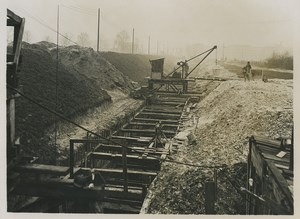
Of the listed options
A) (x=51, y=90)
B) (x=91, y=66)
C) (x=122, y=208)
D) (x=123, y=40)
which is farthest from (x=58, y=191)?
(x=123, y=40)

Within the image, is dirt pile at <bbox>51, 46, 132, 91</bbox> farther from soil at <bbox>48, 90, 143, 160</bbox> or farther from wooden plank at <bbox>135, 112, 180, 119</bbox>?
wooden plank at <bbox>135, 112, 180, 119</bbox>

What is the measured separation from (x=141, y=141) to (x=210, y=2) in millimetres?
5800

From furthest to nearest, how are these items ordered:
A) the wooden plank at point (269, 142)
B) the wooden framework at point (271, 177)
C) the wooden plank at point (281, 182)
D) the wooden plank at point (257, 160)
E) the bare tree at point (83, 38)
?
the bare tree at point (83, 38)
the wooden plank at point (269, 142)
the wooden plank at point (257, 160)
the wooden framework at point (271, 177)
the wooden plank at point (281, 182)

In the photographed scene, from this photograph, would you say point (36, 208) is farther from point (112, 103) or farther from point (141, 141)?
point (112, 103)

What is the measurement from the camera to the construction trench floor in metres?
6.50

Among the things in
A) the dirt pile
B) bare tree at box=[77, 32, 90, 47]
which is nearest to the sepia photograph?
the dirt pile

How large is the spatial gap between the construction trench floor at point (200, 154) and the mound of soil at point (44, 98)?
1.17 m

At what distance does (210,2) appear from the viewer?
225 inches

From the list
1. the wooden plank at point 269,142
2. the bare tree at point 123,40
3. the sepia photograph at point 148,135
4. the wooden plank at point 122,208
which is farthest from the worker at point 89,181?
the bare tree at point 123,40

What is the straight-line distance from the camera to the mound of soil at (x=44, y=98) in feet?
28.2

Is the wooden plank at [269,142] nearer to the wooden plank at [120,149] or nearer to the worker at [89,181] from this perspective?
the wooden plank at [120,149]

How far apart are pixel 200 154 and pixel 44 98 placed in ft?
20.7

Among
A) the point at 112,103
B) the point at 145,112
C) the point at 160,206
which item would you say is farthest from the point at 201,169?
the point at 112,103

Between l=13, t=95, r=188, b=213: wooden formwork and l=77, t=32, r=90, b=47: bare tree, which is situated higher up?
l=77, t=32, r=90, b=47: bare tree
